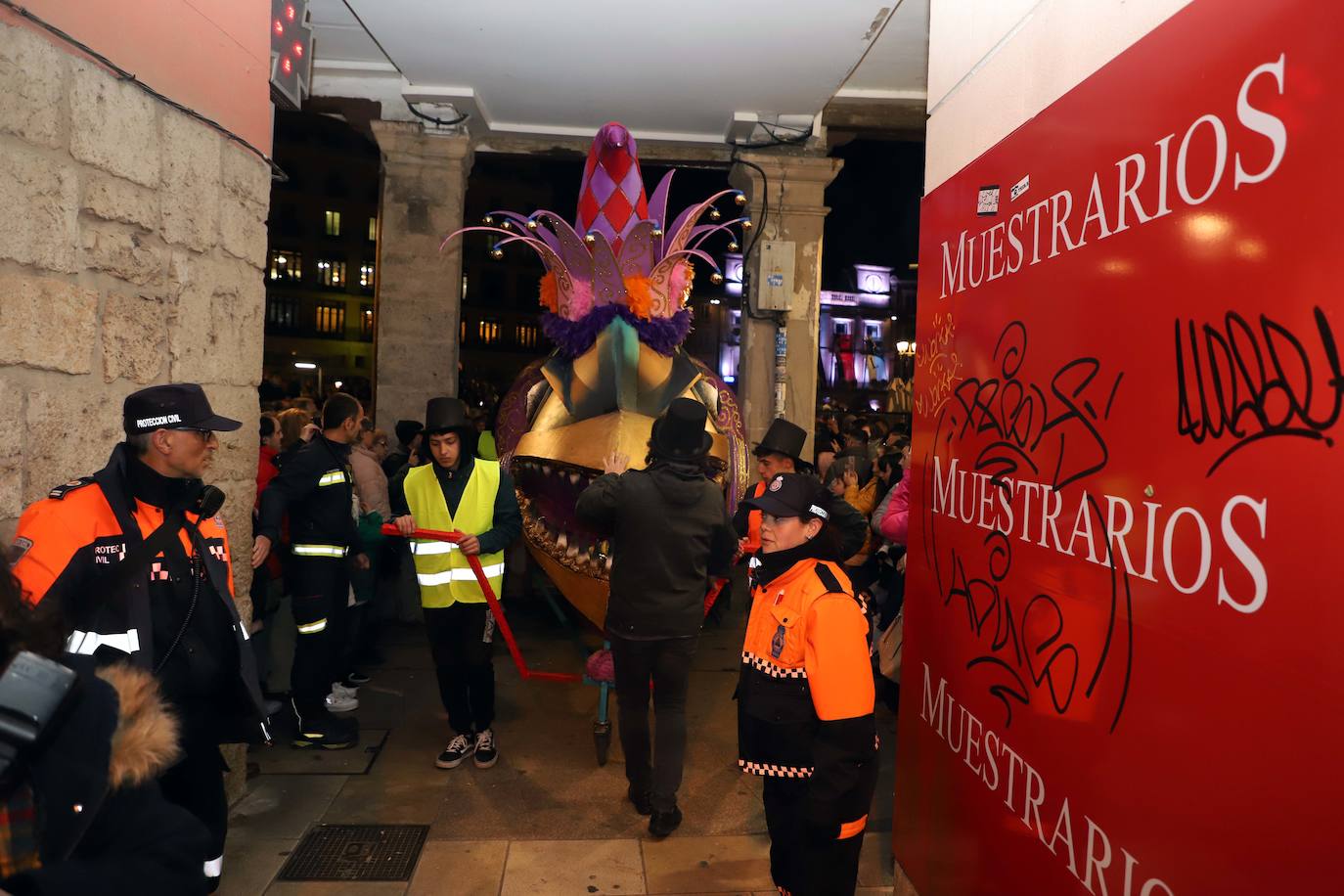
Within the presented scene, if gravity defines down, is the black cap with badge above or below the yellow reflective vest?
above

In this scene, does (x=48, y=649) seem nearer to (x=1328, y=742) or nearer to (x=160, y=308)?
(x=1328, y=742)

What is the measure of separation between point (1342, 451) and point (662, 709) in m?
3.08

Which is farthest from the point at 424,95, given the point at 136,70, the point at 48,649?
the point at 48,649

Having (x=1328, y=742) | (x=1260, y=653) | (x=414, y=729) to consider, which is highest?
(x=1260, y=653)

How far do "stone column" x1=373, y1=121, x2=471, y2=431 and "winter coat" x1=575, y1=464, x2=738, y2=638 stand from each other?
4.84 metres

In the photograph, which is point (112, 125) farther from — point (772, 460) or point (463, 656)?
point (772, 460)

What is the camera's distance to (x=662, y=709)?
4082 millimetres

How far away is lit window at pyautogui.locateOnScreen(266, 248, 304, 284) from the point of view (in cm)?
4494

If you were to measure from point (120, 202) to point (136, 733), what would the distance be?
2728 millimetres

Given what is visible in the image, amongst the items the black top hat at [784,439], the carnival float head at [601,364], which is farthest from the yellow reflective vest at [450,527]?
the black top hat at [784,439]

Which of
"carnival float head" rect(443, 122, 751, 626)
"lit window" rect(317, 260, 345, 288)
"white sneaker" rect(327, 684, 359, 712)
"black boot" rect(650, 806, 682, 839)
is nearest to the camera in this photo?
"black boot" rect(650, 806, 682, 839)

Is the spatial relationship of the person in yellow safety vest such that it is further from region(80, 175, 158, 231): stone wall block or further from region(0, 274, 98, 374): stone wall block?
region(0, 274, 98, 374): stone wall block

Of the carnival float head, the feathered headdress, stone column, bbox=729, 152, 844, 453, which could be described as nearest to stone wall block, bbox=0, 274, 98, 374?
the carnival float head

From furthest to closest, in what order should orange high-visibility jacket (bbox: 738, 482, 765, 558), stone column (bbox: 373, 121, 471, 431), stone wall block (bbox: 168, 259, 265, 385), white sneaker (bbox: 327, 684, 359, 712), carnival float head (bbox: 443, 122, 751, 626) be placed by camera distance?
stone column (bbox: 373, 121, 471, 431) < carnival float head (bbox: 443, 122, 751, 626) < white sneaker (bbox: 327, 684, 359, 712) < orange high-visibility jacket (bbox: 738, 482, 765, 558) < stone wall block (bbox: 168, 259, 265, 385)
